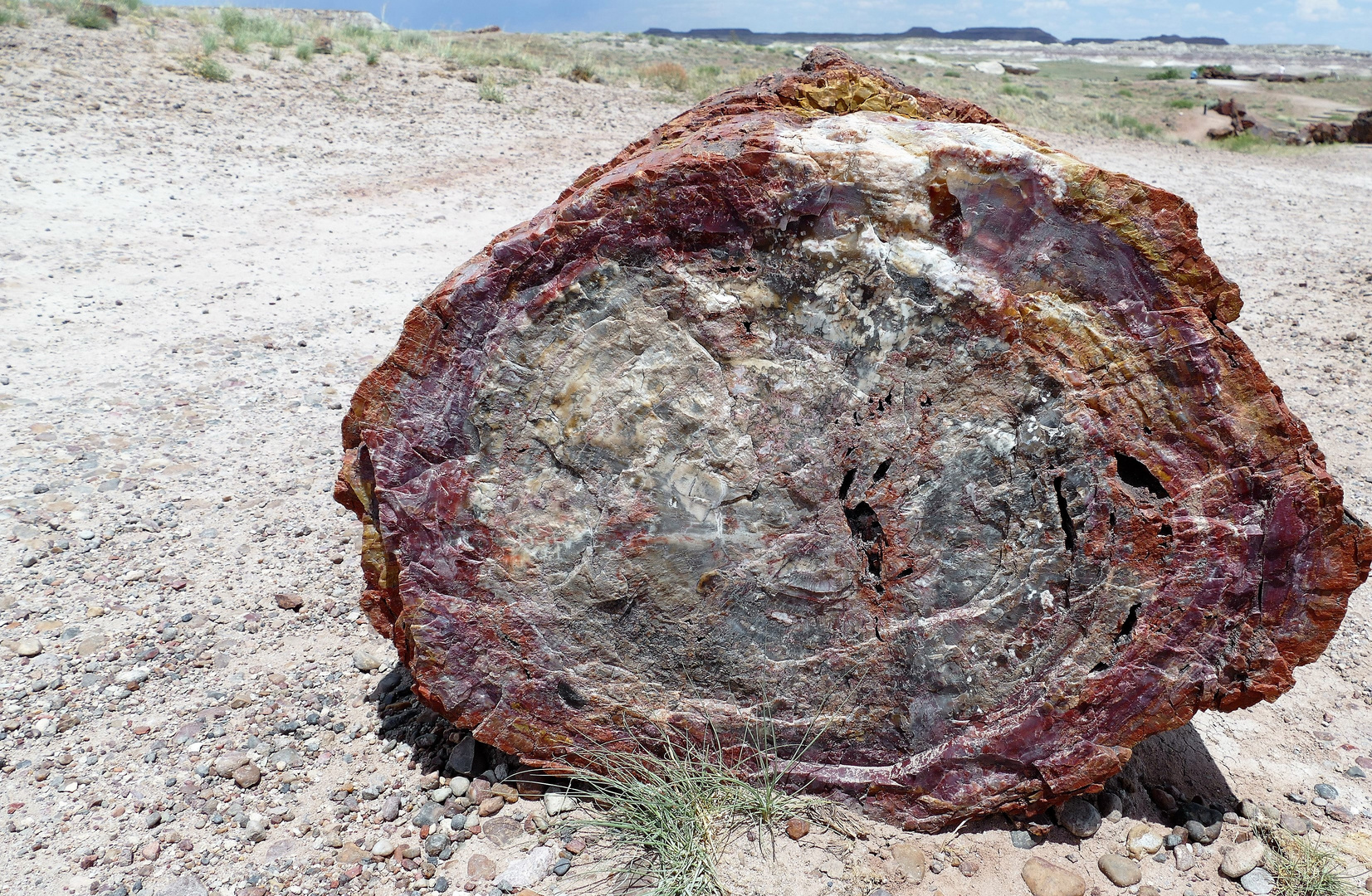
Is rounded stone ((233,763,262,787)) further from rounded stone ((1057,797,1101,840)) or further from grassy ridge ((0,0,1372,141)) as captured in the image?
grassy ridge ((0,0,1372,141))

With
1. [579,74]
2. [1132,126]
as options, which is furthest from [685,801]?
[1132,126]

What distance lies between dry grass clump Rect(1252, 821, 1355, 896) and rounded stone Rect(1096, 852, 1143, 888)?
33 centimetres

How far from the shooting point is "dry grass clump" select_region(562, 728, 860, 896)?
7.44ft

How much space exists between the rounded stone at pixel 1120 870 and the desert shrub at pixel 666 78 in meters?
12.7

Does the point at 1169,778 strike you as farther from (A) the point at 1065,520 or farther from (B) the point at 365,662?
(B) the point at 365,662

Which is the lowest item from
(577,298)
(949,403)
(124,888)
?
(124,888)

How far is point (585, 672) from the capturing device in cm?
237

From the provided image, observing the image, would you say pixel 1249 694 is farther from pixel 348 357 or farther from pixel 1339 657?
pixel 348 357

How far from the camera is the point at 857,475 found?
2291mm

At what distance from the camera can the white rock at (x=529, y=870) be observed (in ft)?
7.32

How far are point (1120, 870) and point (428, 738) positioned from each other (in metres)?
1.95

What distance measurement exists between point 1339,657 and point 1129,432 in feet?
6.02

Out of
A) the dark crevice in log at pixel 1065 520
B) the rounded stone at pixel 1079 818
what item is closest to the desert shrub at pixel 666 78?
the dark crevice in log at pixel 1065 520

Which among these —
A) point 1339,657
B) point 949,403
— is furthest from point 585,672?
point 1339,657
